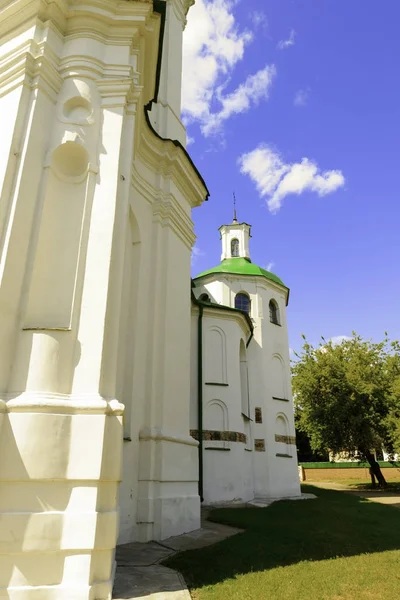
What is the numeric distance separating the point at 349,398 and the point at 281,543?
20.9 metres

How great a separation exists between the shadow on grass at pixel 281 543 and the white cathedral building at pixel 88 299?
134 cm

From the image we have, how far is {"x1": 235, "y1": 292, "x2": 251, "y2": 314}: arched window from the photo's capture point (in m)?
23.5

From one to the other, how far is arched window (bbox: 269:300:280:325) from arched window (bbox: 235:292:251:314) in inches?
59.5

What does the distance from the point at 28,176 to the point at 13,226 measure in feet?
2.67

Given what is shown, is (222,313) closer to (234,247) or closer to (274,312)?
(274,312)

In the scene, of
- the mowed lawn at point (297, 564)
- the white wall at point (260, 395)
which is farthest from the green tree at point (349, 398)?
the mowed lawn at point (297, 564)

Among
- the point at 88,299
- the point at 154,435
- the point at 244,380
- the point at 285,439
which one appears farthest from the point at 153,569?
the point at 285,439

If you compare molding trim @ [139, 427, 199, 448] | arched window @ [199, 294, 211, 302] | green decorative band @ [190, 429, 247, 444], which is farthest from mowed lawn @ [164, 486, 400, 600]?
arched window @ [199, 294, 211, 302]

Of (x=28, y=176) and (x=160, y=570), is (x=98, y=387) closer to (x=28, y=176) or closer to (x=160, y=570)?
(x=160, y=570)

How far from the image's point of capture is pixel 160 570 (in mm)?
5695

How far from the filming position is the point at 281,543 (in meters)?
7.75

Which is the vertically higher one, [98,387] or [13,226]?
[13,226]

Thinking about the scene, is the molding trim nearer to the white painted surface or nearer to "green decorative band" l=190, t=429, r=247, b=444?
the white painted surface

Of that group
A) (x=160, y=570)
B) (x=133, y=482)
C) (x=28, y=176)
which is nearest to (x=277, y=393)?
(x=133, y=482)
